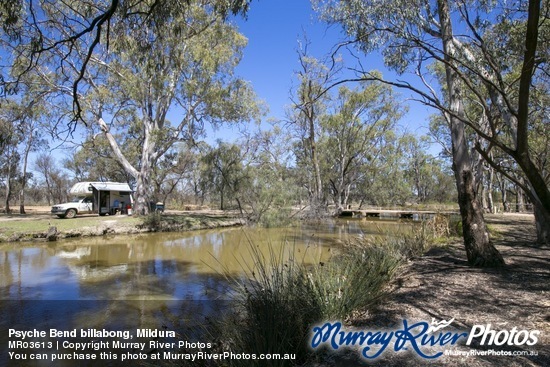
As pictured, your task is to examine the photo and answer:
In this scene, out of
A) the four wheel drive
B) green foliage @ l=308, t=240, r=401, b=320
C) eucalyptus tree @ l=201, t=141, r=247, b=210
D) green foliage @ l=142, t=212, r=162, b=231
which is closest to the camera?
green foliage @ l=308, t=240, r=401, b=320

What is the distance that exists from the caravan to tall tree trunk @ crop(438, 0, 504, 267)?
65.2 ft

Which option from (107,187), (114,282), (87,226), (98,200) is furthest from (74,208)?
(114,282)

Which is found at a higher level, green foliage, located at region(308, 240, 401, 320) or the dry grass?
green foliage, located at region(308, 240, 401, 320)

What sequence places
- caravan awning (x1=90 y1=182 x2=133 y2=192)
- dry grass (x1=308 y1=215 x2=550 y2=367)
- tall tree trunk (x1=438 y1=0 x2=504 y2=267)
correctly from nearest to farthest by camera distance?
dry grass (x1=308 y1=215 x2=550 y2=367), tall tree trunk (x1=438 y1=0 x2=504 y2=267), caravan awning (x1=90 y1=182 x2=133 y2=192)

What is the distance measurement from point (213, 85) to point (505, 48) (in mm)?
15024

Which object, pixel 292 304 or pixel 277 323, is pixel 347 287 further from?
pixel 277 323

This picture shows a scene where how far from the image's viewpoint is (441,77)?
634 inches

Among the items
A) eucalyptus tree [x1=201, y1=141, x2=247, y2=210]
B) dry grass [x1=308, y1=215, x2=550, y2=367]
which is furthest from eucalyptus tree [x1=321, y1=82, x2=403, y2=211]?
dry grass [x1=308, y1=215, x2=550, y2=367]

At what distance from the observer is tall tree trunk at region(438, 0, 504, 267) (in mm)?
6070

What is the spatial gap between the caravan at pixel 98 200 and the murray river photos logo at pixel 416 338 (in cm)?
2082

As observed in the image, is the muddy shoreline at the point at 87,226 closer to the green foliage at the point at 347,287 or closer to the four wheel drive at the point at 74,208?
the four wheel drive at the point at 74,208

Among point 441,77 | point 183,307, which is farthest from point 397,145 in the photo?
point 183,307

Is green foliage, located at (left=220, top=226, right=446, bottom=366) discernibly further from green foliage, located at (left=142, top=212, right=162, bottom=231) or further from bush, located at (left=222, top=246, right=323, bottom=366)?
green foliage, located at (left=142, top=212, right=162, bottom=231)

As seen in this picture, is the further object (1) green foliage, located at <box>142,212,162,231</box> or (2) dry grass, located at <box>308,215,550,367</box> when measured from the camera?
(1) green foliage, located at <box>142,212,162,231</box>
